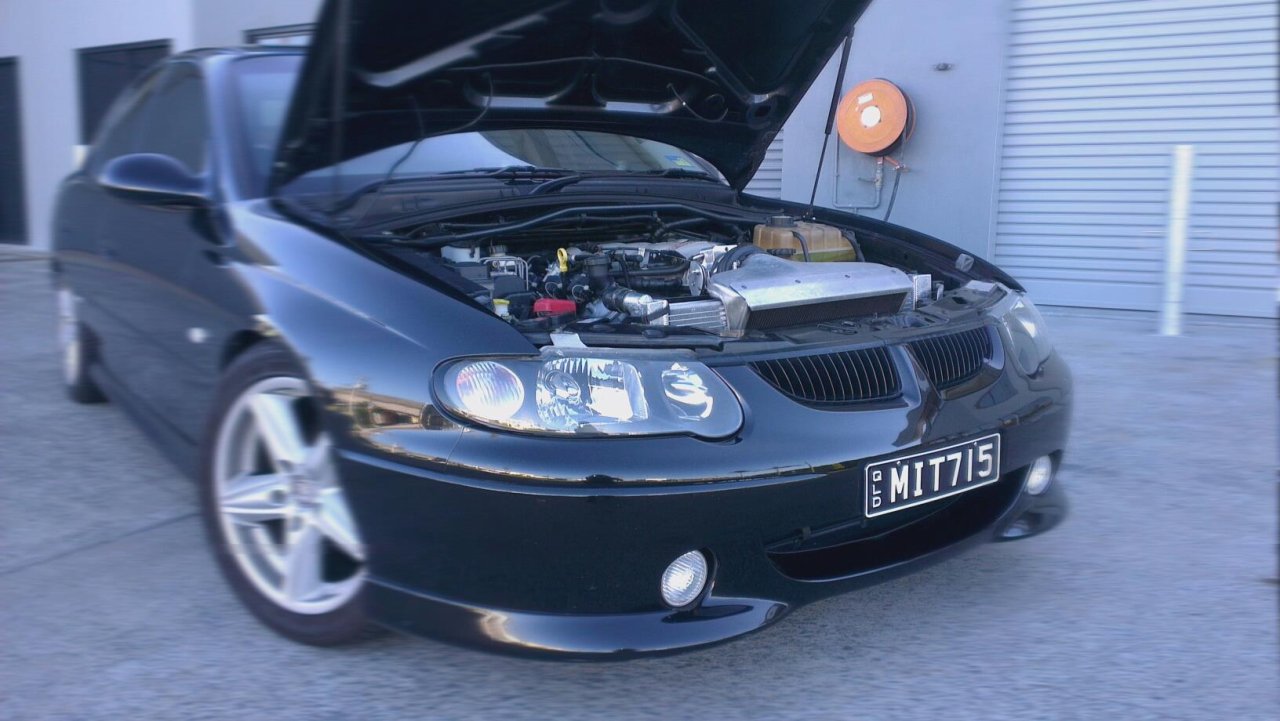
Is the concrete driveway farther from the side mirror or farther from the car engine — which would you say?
the side mirror

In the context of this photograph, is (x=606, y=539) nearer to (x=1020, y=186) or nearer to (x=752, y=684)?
(x=752, y=684)

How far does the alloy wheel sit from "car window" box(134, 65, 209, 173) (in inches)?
35.8

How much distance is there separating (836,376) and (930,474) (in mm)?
316

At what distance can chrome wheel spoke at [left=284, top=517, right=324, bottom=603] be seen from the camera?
2557 mm

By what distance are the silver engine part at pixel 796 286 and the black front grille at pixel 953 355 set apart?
245 mm

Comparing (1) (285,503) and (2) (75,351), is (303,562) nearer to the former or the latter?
(1) (285,503)

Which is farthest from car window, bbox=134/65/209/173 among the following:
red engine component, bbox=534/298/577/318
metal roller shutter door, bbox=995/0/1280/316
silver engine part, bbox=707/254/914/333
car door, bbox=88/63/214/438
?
metal roller shutter door, bbox=995/0/1280/316

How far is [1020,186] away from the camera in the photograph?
27.7 ft

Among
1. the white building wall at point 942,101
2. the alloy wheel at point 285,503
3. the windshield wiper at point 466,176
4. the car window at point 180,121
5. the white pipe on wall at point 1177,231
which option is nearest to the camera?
the alloy wheel at point 285,503

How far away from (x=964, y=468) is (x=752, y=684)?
28.2 inches

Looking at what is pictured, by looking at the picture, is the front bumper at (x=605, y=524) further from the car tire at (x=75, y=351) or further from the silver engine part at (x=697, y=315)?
the car tire at (x=75, y=351)

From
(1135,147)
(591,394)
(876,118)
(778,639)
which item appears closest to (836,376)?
(591,394)

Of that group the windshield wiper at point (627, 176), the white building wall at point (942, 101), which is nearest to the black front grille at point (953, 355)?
the windshield wiper at point (627, 176)

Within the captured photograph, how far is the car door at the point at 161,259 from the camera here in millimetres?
3115
